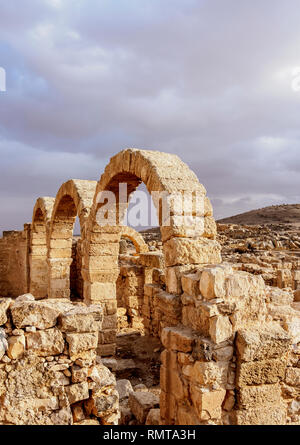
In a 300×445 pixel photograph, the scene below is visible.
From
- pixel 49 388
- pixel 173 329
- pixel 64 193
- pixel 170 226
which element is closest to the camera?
pixel 49 388

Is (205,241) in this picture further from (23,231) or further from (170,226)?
(23,231)

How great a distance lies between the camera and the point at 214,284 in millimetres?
3090

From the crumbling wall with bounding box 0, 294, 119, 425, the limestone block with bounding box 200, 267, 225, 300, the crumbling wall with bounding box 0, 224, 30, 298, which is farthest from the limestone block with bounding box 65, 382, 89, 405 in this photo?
Result: the crumbling wall with bounding box 0, 224, 30, 298

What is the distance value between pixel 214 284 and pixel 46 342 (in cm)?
159

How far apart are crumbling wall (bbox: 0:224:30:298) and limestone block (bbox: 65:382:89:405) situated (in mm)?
10829

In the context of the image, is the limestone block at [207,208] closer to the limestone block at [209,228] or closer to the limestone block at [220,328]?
the limestone block at [209,228]

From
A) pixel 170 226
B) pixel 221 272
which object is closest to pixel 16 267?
pixel 170 226

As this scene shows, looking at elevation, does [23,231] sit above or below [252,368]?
above

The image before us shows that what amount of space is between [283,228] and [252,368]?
27498mm

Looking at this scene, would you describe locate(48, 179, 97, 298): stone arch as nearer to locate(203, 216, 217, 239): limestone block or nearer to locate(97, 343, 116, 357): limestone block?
locate(97, 343, 116, 357): limestone block

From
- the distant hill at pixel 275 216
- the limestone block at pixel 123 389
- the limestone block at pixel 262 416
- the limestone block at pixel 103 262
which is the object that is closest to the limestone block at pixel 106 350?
the limestone block at pixel 103 262

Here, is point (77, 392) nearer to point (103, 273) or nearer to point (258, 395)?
point (258, 395)
